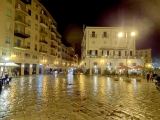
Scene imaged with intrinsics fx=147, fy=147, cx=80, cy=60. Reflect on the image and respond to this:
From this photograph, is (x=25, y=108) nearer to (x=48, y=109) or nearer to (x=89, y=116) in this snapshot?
(x=48, y=109)

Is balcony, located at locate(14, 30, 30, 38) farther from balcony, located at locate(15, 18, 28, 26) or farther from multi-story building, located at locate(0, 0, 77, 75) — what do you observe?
balcony, located at locate(15, 18, 28, 26)

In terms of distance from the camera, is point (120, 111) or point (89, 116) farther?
point (120, 111)

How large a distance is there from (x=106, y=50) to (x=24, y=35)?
72.9ft

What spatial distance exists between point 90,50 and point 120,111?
36649mm

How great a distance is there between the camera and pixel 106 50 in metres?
42.3

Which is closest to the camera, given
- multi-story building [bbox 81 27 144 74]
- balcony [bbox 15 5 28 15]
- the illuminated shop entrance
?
balcony [bbox 15 5 28 15]

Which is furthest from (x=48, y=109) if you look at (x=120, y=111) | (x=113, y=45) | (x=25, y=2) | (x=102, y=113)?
(x=113, y=45)

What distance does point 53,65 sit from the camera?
54.3 m

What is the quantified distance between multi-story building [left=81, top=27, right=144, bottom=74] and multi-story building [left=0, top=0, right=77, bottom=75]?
13389 millimetres

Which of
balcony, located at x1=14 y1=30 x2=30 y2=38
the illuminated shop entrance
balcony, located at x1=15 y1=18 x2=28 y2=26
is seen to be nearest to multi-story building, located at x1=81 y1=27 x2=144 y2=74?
the illuminated shop entrance

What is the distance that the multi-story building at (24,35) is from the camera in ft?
95.6

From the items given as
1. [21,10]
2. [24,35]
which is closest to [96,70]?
[24,35]

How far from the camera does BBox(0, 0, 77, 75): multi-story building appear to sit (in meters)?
29.2

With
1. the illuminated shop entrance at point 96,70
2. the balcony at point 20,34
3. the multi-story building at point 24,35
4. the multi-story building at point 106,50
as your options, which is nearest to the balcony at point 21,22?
the multi-story building at point 24,35
